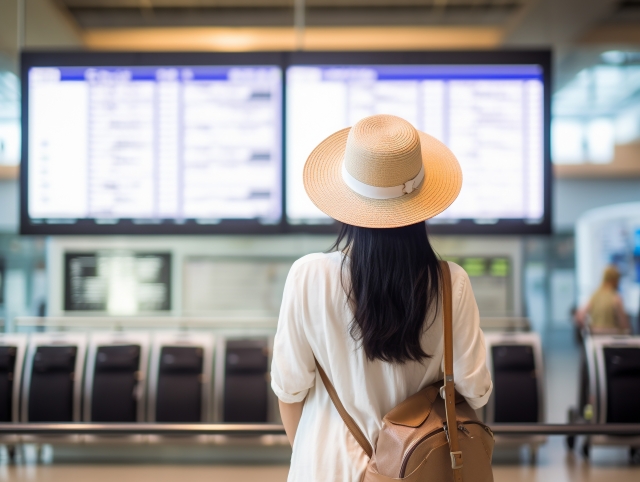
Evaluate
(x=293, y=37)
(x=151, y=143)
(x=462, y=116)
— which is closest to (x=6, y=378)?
(x=151, y=143)

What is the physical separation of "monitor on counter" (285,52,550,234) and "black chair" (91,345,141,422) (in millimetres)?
2190

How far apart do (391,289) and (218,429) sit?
2.69m

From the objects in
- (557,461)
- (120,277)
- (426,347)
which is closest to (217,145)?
(120,277)

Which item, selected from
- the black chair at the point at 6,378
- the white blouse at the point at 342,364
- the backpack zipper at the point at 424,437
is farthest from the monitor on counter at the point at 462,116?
the black chair at the point at 6,378

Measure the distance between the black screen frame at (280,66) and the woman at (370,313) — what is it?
2.46 meters

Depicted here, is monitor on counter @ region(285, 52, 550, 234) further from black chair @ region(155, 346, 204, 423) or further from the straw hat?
the straw hat

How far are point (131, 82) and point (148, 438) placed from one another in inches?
117

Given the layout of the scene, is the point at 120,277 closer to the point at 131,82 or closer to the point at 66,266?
the point at 66,266

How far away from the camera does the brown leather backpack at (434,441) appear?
145 cm

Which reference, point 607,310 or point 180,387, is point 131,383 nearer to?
point 180,387

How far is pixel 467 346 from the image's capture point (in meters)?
1.58

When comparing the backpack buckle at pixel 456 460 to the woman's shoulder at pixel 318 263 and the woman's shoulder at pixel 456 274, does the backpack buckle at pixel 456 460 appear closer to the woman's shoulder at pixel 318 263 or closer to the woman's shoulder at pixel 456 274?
the woman's shoulder at pixel 456 274

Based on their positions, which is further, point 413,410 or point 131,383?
point 131,383

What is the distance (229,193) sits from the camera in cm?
417
